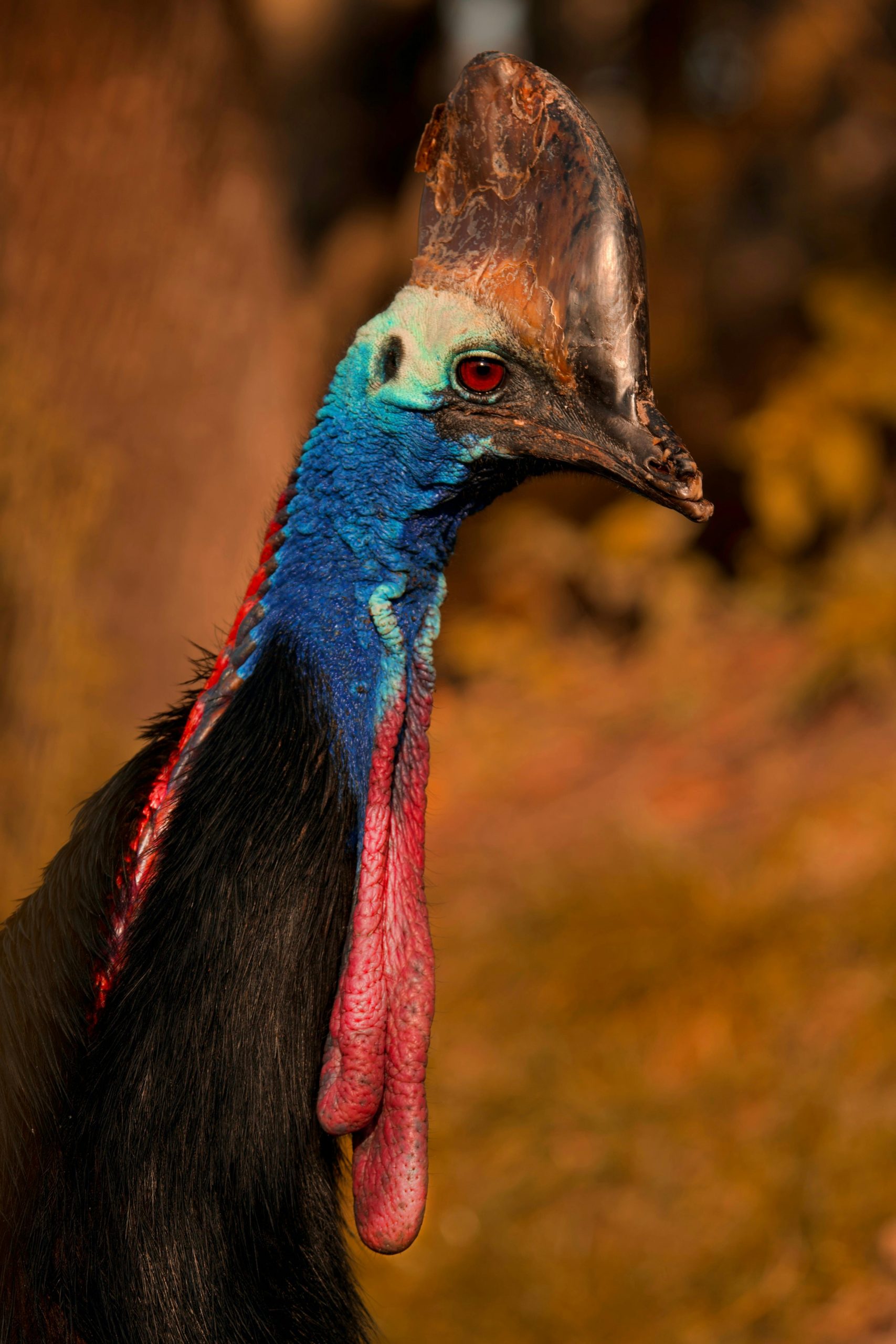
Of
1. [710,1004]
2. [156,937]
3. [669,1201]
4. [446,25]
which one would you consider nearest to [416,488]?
[156,937]

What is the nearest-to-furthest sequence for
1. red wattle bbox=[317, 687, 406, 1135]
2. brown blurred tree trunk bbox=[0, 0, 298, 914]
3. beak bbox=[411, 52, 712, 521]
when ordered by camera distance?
1. beak bbox=[411, 52, 712, 521]
2. red wattle bbox=[317, 687, 406, 1135]
3. brown blurred tree trunk bbox=[0, 0, 298, 914]

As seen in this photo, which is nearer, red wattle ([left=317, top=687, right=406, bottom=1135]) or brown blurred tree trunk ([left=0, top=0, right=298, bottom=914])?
red wattle ([left=317, top=687, right=406, bottom=1135])

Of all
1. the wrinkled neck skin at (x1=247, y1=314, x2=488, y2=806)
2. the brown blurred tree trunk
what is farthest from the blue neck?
the brown blurred tree trunk

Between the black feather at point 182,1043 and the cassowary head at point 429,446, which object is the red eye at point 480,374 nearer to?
the cassowary head at point 429,446

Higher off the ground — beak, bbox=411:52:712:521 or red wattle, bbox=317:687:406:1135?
beak, bbox=411:52:712:521

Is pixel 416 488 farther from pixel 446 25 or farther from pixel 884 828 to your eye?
pixel 446 25

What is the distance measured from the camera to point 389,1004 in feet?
4.82

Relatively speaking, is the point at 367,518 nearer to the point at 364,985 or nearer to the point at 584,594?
the point at 364,985

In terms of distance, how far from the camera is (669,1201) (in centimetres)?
282

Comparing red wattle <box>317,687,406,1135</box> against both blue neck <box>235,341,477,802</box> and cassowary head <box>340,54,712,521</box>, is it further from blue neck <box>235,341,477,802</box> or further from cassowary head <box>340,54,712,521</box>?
cassowary head <box>340,54,712,521</box>

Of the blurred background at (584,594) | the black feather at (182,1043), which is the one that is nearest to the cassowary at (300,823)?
the black feather at (182,1043)

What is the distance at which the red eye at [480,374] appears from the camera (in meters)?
1.36

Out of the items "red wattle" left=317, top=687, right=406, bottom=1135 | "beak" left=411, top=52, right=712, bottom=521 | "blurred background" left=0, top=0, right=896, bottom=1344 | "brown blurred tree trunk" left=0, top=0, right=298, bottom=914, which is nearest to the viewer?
"beak" left=411, top=52, right=712, bottom=521

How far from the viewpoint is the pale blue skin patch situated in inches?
54.6
